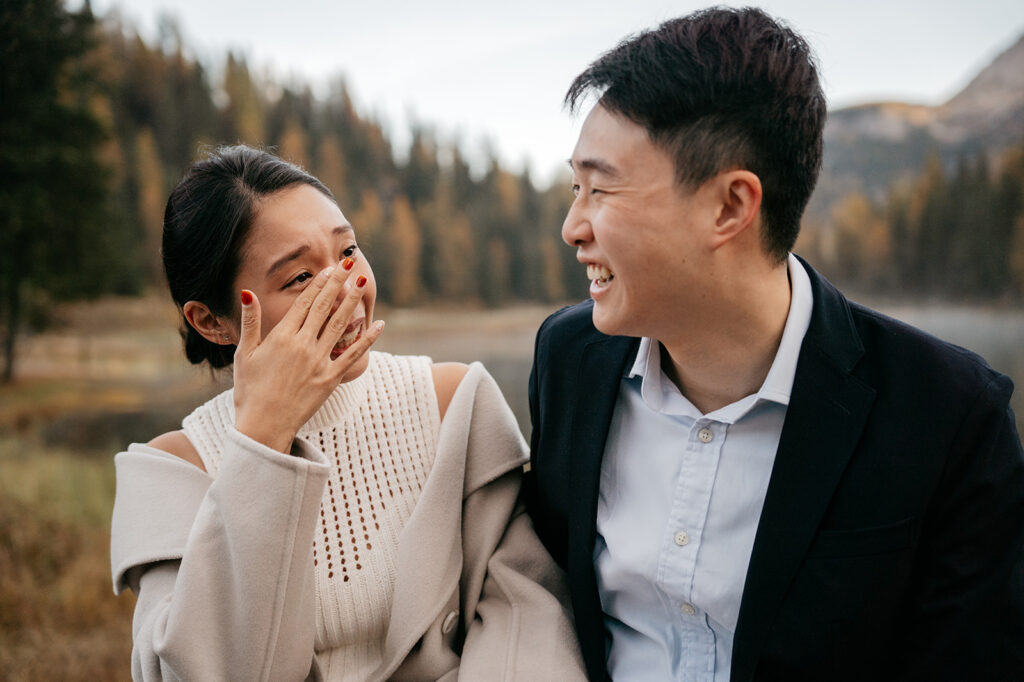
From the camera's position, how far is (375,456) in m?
1.93

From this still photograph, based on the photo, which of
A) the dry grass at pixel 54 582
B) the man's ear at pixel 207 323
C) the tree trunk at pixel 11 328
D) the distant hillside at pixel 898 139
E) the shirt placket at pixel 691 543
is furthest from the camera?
the tree trunk at pixel 11 328

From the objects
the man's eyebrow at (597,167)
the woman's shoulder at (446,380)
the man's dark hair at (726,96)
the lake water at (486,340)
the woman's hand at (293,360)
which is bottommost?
the lake water at (486,340)

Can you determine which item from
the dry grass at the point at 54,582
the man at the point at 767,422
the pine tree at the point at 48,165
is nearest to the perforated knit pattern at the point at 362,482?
the man at the point at 767,422

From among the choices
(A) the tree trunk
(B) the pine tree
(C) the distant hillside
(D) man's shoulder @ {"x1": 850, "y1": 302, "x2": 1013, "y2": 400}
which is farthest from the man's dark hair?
(A) the tree trunk

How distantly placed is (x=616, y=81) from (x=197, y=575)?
53.0 inches

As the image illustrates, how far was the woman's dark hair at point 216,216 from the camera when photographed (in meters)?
1.74

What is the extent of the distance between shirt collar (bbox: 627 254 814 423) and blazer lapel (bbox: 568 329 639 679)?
0.22ft

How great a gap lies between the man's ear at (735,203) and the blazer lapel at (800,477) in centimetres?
32

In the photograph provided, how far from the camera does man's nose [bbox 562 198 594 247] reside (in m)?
1.55

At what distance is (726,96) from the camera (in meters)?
1.44

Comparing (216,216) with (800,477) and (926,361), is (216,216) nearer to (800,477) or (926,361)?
(800,477)

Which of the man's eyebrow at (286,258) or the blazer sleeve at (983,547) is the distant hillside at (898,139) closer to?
the blazer sleeve at (983,547)

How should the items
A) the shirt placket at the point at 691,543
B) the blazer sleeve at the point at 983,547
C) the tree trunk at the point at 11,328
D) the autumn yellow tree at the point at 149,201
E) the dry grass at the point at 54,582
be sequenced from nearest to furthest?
the blazer sleeve at the point at 983,547 < the shirt placket at the point at 691,543 < the dry grass at the point at 54,582 < the tree trunk at the point at 11,328 < the autumn yellow tree at the point at 149,201

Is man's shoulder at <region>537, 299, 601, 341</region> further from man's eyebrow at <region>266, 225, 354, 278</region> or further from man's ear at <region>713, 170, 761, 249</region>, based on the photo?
man's eyebrow at <region>266, 225, 354, 278</region>
